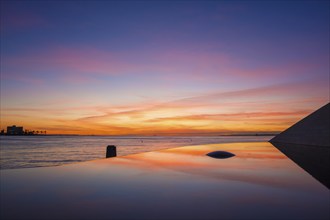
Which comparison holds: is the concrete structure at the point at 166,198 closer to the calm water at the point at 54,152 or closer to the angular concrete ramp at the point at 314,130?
the calm water at the point at 54,152

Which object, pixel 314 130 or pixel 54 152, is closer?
pixel 314 130

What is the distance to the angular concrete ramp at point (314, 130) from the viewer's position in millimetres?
25781

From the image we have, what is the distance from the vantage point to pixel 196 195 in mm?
6324

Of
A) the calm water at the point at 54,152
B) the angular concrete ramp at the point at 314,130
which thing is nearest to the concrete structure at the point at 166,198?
the calm water at the point at 54,152

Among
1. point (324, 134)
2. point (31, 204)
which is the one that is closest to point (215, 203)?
point (31, 204)

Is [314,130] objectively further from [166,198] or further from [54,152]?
[54,152]

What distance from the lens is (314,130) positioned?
92.5 feet

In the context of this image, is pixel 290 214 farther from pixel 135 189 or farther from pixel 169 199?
pixel 135 189

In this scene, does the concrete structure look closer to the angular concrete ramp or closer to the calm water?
the calm water

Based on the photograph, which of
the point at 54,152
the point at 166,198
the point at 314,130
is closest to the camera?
the point at 166,198

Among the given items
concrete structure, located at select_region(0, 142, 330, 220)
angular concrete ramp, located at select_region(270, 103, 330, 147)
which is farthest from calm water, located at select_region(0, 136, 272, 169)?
angular concrete ramp, located at select_region(270, 103, 330, 147)

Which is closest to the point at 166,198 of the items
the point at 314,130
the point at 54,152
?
the point at 314,130

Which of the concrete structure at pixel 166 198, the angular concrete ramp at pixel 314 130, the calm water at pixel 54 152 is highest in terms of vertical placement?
the angular concrete ramp at pixel 314 130

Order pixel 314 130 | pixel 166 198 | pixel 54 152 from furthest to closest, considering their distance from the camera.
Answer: pixel 54 152 < pixel 314 130 < pixel 166 198
